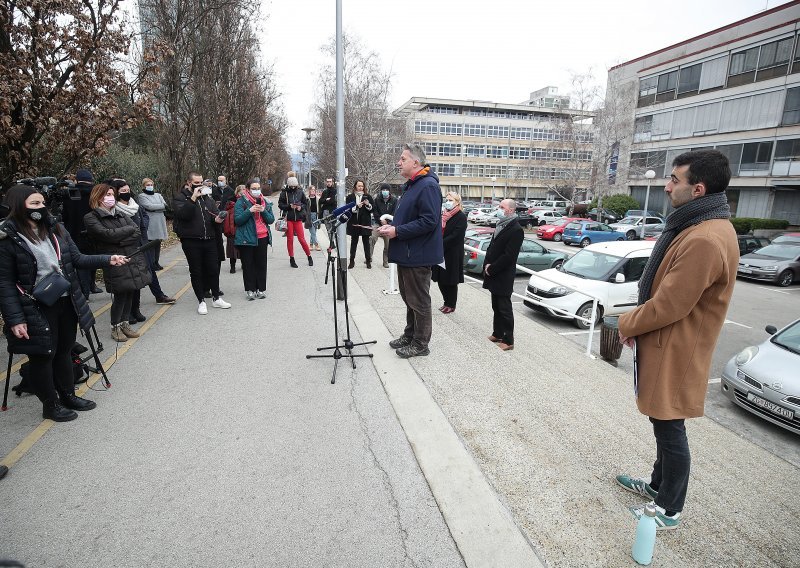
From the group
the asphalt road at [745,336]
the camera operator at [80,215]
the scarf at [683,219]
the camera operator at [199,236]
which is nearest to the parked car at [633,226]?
the asphalt road at [745,336]

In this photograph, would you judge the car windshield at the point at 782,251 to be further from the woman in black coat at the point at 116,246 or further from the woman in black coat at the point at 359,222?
the woman in black coat at the point at 116,246

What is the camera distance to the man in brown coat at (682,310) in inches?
89.7

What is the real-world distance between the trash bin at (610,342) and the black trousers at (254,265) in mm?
5648

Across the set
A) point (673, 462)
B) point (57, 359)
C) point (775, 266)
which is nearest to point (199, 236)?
point (57, 359)

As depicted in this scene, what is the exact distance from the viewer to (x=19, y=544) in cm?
243

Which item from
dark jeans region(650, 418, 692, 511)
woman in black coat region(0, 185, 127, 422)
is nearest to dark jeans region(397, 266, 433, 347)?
dark jeans region(650, 418, 692, 511)

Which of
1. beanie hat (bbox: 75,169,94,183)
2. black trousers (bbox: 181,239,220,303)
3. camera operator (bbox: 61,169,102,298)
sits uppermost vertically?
beanie hat (bbox: 75,169,94,183)

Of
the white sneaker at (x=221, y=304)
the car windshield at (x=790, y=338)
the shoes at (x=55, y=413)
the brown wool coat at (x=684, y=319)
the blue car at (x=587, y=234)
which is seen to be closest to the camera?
the brown wool coat at (x=684, y=319)

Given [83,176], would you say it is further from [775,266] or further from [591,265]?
[775,266]

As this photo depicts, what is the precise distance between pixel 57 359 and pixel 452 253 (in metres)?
4.99

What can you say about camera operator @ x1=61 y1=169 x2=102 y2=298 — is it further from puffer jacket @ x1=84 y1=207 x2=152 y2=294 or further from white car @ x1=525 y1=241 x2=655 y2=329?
white car @ x1=525 y1=241 x2=655 y2=329

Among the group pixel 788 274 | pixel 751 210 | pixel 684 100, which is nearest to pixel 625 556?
pixel 788 274

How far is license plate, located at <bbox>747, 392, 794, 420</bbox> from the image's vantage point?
513 centimetres

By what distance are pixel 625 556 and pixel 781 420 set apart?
14.3ft
